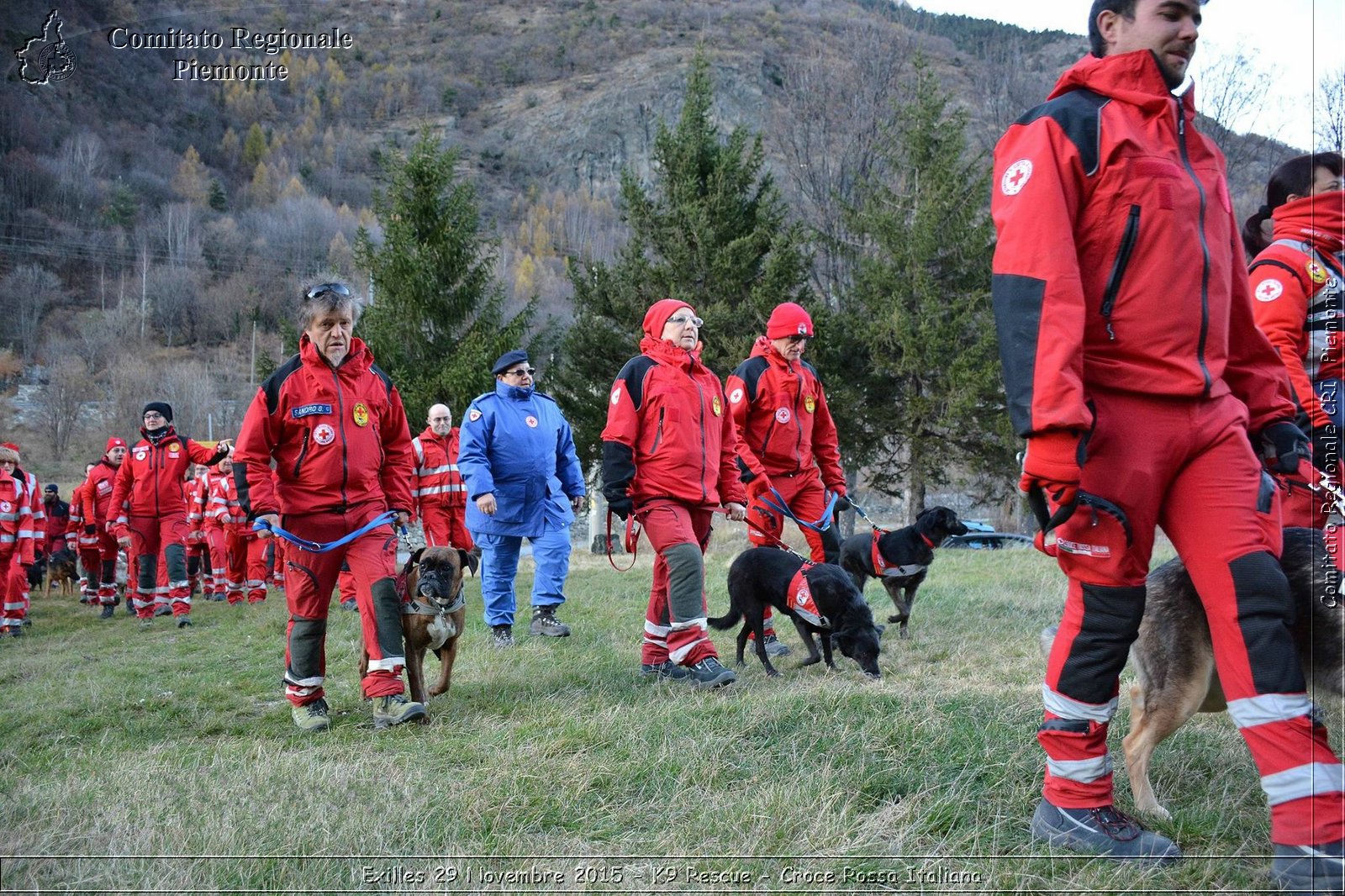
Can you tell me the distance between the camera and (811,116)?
89.4 ft

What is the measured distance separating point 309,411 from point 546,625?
12.2 feet

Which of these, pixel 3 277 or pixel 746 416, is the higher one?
pixel 3 277

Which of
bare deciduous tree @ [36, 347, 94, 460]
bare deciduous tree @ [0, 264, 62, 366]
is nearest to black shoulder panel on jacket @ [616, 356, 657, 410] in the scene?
bare deciduous tree @ [0, 264, 62, 366]

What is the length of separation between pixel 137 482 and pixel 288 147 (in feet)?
186

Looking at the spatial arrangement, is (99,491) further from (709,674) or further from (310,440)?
(709,674)

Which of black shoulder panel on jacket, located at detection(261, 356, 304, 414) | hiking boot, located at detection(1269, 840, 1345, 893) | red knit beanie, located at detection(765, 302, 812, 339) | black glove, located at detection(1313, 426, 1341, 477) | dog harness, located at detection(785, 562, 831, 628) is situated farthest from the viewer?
red knit beanie, located at detection(765, 302, 812, 339)

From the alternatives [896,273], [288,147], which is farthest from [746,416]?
[288,147]

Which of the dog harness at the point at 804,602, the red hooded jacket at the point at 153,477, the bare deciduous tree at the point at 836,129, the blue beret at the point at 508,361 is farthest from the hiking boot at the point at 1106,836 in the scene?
the bare deciduous tree at the point at 836,129

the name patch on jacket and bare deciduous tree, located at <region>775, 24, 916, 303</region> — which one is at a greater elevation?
bare deciduous tree, located at <region>775, 24, 916, 303</region>

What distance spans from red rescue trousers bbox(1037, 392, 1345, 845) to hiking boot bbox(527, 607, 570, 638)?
5771 millimetres

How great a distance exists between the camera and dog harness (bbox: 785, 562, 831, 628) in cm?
626

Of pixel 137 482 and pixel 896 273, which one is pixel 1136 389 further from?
pixel 896 273

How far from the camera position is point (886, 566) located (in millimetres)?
7758

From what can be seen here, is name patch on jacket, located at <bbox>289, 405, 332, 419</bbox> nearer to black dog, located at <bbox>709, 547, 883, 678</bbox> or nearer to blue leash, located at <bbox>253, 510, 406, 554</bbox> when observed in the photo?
blue leash, located at <bbox>253, 510, 406, 554</bbox>
